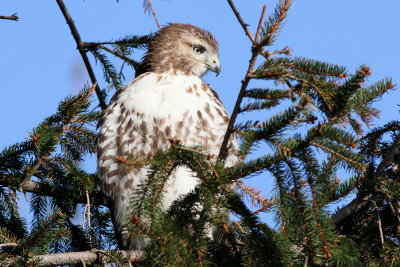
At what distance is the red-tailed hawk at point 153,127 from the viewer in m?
4.23

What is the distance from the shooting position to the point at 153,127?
425cm

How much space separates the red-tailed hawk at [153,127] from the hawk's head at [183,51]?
296 mm

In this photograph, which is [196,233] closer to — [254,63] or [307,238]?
[307,238]

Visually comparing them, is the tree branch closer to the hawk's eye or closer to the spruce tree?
the spruce tree

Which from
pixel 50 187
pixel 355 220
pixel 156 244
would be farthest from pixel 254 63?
pixel 50 187

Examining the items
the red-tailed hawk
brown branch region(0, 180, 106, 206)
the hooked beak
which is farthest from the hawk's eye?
brown branch region(0, 180, 106, 206)

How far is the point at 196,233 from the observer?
8.04 ft

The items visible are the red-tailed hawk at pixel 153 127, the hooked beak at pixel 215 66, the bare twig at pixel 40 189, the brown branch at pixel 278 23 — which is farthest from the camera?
the hooked beak at pixel 215 66

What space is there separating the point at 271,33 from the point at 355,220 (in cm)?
146

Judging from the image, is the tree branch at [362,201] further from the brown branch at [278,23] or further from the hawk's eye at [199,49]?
the hawk's eye at [199,49]

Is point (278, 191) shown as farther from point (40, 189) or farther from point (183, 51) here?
point (183, 51)

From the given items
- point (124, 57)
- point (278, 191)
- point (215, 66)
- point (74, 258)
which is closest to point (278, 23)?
point (278, 191)

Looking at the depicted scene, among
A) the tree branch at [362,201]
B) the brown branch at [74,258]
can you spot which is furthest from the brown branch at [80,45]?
the tree branch at [362,201]

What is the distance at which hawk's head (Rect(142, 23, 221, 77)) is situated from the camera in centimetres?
511
